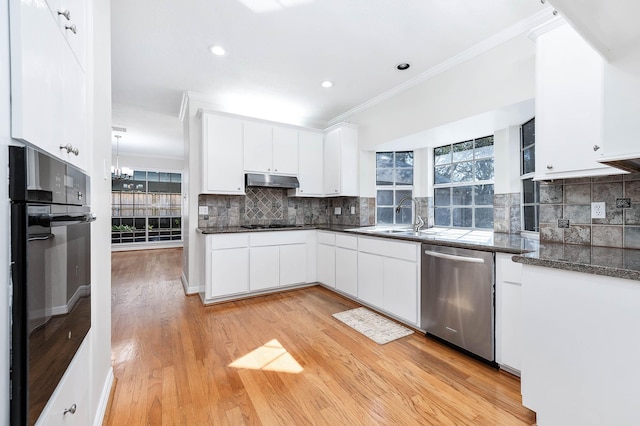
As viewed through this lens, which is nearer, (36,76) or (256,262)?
(36,76)

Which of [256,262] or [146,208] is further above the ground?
[146,208]

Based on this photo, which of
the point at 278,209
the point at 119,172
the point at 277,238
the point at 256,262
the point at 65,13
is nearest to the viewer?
the point at 65,13

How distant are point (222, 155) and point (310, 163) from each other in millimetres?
1309

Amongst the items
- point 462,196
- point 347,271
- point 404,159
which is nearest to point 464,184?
point 462,196

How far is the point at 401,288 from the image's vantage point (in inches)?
105

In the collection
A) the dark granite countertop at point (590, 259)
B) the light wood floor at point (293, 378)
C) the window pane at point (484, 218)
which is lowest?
the light wood floor at point (293, 378)

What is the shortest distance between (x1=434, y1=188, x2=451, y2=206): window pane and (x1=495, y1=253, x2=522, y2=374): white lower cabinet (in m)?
1.65

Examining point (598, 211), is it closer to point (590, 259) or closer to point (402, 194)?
point (590, 259)

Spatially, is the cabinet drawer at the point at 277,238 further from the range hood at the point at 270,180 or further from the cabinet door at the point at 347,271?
the range hood at the point at 270,180

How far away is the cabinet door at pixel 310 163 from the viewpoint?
4.20 meters

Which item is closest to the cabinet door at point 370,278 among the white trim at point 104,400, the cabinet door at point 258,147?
the cabinet door at point 258,147

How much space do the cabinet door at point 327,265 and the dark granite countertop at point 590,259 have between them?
229 cm

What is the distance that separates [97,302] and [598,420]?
2.47 meters

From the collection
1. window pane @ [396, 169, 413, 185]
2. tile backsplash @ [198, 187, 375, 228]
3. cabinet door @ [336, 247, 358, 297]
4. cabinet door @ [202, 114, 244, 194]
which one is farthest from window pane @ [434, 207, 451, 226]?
cabinet door @ [202, 114, 244, 194]
